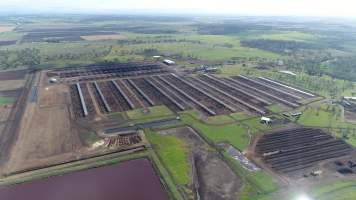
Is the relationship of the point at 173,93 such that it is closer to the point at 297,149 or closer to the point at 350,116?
the point at 297,149

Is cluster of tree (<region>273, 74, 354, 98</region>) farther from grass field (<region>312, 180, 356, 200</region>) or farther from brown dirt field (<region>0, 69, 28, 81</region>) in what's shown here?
brown dirt field (<region>0, 69, 28, 81</region>)

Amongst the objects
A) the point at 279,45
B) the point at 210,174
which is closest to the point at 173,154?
the point at 210,174

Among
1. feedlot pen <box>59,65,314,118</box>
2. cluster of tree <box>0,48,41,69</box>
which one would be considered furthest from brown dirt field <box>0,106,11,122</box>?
cluster of tree <box>0,48,41,69</box>

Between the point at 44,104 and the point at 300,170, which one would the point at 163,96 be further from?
the point at 300,170

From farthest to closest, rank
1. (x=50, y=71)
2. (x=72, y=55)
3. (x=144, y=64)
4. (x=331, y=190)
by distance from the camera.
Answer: (x=72, y=55) → (x=144, y=64) → (x=50, y=71) → (x=331, y=190)

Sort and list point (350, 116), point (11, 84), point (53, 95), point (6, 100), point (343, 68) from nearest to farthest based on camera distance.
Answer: point (350, 116), point (6, 100), point (53, 95), point (11, 84), point (343, 68)

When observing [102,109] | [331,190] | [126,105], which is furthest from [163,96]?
[331,190]

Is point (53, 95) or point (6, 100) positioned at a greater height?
point (53, 95)
